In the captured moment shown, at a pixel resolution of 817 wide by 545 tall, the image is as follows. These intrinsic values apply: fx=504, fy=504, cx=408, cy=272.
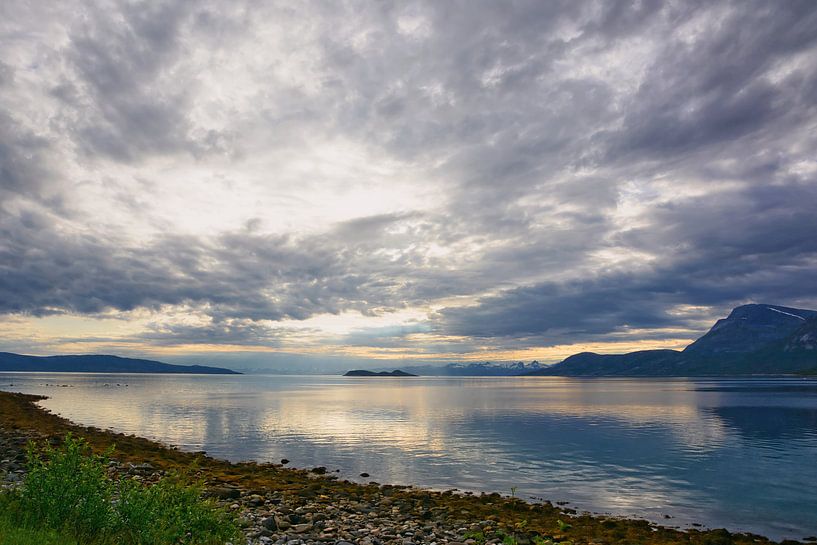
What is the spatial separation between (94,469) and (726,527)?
30776 mm

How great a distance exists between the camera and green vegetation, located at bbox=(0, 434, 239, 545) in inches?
542

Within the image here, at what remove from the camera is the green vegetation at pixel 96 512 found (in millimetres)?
13773

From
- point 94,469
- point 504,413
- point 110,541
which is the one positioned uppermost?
point 94,469

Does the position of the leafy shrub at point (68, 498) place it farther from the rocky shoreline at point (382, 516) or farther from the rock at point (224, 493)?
the rock at point (224, 493)

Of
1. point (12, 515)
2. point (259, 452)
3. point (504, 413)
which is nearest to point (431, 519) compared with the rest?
point (12, 515)

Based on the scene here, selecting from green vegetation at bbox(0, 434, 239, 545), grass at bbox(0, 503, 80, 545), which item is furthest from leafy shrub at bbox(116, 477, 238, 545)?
grass at bbox(0, 503, 80, 545)

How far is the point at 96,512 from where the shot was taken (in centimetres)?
1430

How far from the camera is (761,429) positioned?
72188 millimetres

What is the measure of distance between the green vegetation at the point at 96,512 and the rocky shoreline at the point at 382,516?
7.77 ft

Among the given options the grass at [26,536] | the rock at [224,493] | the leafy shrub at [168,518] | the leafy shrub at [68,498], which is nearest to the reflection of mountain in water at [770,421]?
the rock at [224,493]

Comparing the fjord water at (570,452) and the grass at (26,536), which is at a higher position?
the grass at (26,536)

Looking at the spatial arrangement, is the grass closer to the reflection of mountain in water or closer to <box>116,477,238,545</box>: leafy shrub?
<box>116,477,238,545</box>: leafy shrub

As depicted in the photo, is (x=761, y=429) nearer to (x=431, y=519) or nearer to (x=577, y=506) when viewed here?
(x=577, y=506)

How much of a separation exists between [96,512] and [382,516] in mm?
14356
